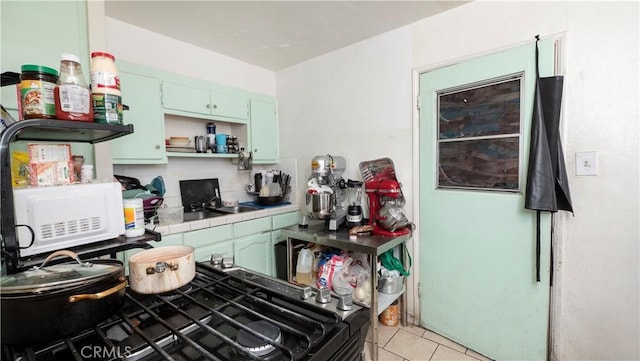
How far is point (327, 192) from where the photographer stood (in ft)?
7.07

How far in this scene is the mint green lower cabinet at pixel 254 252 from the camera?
225 cm

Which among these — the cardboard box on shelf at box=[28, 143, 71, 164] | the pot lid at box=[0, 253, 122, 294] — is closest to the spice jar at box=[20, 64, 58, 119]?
the cardboard box on shelf at box=[28, 143, 71, 164]

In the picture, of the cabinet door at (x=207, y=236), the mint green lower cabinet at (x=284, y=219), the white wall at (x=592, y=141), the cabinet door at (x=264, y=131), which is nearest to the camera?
the white wall at (x=592, y=141)

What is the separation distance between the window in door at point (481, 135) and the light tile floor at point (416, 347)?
1.06 metres

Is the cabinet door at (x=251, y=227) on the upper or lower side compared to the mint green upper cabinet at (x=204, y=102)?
lower

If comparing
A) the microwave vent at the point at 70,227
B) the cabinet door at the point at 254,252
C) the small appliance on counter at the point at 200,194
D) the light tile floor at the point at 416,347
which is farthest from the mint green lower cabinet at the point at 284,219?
the microwave vent at the point at 70,227

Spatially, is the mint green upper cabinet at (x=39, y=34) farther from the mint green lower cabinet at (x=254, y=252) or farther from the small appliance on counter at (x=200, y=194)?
the mint green lower cabinet at (x=254, y=252)

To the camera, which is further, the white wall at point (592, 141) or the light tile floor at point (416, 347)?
the light tile floor at point (416, 347)

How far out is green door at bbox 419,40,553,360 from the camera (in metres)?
1.60

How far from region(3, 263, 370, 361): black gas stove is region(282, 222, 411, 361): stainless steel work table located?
39.0 inches

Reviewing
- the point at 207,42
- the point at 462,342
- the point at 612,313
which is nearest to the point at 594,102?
the point at 612,313

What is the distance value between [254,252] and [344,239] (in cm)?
89

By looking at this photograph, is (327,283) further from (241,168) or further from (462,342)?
(241,168)

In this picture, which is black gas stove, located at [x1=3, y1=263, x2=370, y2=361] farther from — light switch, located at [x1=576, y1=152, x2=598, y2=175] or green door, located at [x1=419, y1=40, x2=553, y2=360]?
light switch, located at [x1=576, y1=152, x2=598, y2=175]
